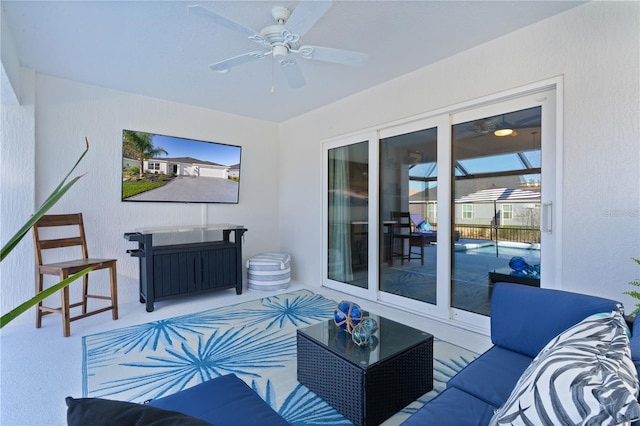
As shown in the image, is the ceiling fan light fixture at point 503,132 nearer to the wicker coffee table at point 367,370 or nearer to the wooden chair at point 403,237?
the wooden chair at point 403,237

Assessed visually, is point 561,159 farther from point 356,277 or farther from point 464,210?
point 356,277

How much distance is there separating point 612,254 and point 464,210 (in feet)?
3.54

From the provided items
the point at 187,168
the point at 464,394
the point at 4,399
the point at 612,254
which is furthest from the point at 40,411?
the point at 612,254

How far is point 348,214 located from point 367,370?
2.64 m

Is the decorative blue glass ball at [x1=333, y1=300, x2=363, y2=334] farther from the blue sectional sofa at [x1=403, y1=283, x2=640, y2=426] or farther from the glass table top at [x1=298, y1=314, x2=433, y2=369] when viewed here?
the blue sectional sofa at [x1=403, y1=283, x2=640, y2=426]

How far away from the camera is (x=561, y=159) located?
227 centimetres

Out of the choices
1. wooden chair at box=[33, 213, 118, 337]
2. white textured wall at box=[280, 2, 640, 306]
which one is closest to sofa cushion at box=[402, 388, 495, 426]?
white textured wall at box=[280, 2, 640, 306]

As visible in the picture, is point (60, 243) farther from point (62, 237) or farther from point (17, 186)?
A: point (17, 186)

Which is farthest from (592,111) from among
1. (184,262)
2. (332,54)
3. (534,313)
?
(184,262)

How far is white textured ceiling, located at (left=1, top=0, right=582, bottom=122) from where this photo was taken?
2.16 metres

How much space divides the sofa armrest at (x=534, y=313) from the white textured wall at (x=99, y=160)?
3614mm

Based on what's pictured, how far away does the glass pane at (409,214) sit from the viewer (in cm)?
317

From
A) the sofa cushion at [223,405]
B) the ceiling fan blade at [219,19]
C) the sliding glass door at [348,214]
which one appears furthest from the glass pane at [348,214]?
the sofa cushion at [223,405]

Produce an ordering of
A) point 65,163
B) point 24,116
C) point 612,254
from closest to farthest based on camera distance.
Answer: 1. point 612,254
2. point 24,116
3. point 65,163
